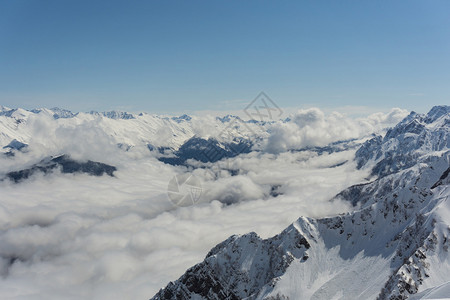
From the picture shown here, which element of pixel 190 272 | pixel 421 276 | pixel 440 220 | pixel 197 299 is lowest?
pixel 197 299

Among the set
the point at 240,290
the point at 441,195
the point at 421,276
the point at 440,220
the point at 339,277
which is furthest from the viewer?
the point at 240,290

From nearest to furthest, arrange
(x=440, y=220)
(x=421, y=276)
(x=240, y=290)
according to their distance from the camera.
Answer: (x=421, y=276), (x=440, y=220), (x=240, y=290)

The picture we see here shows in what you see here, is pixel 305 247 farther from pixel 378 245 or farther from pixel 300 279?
pixel 378 245

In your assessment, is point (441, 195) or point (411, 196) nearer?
point (441, 195)

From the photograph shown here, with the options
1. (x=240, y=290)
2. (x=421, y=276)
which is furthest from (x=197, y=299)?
(x=421, y=276)

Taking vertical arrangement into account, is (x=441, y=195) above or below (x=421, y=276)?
above

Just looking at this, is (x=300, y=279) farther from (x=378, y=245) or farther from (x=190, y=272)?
(x=190, y=272)

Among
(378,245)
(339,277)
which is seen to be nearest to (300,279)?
(339,277)
